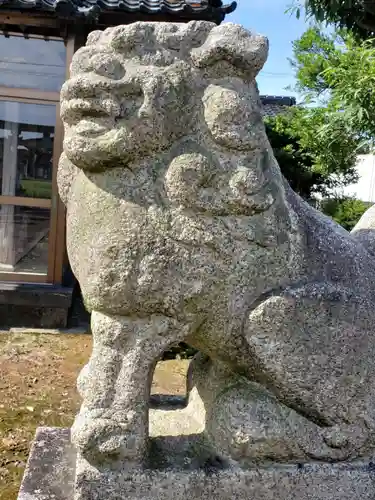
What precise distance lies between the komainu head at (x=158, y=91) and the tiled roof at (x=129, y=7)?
152 inches

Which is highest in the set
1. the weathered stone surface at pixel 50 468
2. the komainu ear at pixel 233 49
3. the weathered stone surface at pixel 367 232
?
the komainu ear at pixel 233 49

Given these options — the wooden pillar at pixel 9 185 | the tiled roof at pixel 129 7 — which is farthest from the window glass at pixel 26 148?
the tiled roof at pixel 129 7

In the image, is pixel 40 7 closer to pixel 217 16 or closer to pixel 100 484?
pixel 217 16

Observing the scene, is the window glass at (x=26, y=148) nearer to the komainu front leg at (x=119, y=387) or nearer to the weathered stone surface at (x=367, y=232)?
the weathered stone surface at (x=367, y=232)

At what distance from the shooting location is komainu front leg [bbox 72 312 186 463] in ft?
3.91

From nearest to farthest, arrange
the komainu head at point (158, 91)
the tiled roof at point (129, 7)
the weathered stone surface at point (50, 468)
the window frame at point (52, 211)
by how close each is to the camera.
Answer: the komainu head at point (158, 91) → the weathered stone surface at point (50, 468) → the tiled roof at point (129, 7) → the window frame at point (52, 211)

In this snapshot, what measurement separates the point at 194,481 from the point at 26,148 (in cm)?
498

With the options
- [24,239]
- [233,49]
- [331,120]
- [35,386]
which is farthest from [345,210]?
[233,49]

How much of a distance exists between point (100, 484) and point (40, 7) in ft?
15.0

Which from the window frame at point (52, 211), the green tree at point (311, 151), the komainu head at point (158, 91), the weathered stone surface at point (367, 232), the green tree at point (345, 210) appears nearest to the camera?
the komainu head at point (158, 91)

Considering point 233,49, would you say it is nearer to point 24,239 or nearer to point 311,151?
point 24,239

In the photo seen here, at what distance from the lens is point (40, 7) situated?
15.6 ft

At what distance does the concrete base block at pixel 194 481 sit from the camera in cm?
122

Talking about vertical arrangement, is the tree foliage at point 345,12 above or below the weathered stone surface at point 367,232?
above
